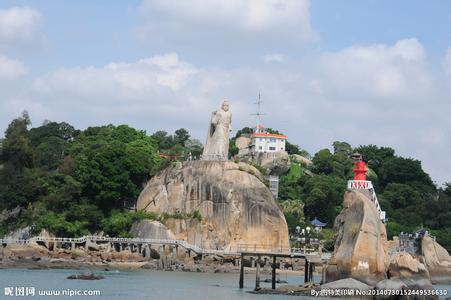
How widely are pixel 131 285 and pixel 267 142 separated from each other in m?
58.1

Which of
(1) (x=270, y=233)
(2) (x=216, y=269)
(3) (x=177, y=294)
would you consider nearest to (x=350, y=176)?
(1) (x=270, y=233)

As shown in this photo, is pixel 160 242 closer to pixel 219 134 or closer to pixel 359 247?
pixel 219 134

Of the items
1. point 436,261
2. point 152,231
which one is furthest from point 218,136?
point 436,261

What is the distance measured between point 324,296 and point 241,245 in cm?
3007

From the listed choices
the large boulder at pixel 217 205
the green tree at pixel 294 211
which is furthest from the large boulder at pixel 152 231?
the green tree at pixel 294 211

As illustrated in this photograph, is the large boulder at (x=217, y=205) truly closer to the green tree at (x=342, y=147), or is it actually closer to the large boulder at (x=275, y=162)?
the large boulder at (x=275, y=162)

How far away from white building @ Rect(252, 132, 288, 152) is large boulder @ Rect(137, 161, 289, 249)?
2933 cm

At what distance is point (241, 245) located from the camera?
76.1 metres

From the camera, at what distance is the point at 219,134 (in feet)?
269

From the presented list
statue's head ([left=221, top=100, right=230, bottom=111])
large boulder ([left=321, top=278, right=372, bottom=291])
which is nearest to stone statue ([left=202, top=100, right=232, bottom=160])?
statue's head ([left=221, top=100, right=230, bottom=111])

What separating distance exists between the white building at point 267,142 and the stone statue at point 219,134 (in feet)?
89.2

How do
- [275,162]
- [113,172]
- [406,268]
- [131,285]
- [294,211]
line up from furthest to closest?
[275,162]
[294,211]
[113,172]
[131,285]
[406,268]

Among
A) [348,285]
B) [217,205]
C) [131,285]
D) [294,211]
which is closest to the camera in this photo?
[348,285]

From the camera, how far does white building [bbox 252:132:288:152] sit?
110194 mm
